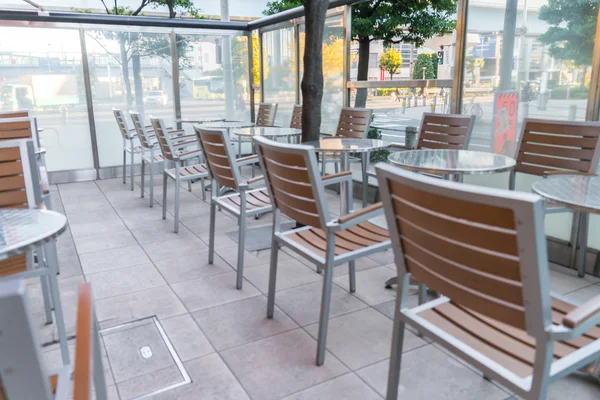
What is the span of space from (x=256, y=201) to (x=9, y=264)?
1514mm

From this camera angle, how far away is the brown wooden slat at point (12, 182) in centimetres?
203

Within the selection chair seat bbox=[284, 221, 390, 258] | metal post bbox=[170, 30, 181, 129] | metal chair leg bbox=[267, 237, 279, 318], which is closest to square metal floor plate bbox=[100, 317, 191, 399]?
metal chair leg bbox=[267, 237, 279, 318]

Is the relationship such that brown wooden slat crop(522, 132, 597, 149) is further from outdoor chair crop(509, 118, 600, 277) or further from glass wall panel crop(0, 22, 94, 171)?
glass wall panel crop(0, 22, 94, 171)

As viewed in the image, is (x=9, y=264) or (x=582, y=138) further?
(x=582, y=138)

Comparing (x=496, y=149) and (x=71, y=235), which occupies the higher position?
(x=496, y=149)

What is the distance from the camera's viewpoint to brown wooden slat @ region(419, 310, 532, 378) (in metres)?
1.27

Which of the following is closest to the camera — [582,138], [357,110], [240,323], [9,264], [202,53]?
[9,264]

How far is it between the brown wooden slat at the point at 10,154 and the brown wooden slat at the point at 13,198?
0.46 feet

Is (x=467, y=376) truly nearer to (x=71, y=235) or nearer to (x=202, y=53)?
(x=71, y=235)

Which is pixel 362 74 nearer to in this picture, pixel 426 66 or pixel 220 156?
pixel 426 66

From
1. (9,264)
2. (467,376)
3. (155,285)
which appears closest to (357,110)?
(155,285)

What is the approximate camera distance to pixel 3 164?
2.01m

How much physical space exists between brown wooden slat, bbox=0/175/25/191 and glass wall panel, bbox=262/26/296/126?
193 inches

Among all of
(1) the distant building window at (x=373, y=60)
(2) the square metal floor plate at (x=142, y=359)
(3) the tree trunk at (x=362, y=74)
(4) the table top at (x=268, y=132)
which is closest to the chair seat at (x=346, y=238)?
(2) the square metal floor plate at (x=142, y=359)
